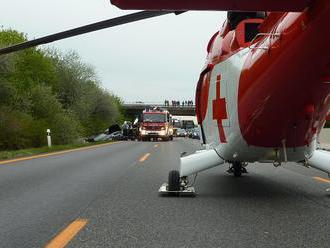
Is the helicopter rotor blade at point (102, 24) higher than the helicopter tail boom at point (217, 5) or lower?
higher

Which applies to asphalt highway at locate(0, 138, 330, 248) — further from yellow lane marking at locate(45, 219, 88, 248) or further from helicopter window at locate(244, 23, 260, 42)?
helicopter window at locate(244, 23, 260, 42)

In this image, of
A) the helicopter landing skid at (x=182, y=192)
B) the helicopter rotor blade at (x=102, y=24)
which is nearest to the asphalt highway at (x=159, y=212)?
the helicopter landing skid at (x=182, y=192)

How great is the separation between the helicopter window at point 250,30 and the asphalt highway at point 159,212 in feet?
7.68

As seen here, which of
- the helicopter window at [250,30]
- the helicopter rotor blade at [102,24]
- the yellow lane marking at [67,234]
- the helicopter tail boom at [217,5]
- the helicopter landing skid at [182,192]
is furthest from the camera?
the helicopter landing skid at [182,192]

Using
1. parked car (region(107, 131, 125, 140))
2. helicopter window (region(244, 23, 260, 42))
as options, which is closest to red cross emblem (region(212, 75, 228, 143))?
helicopter window (region(244, 23, 260, 42))

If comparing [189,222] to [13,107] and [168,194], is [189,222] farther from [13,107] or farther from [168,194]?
[13,107]

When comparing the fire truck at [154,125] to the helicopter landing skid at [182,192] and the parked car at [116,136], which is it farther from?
the helicopter landing skid at [182,192]

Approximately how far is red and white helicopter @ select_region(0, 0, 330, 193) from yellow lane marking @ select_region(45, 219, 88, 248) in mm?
2230

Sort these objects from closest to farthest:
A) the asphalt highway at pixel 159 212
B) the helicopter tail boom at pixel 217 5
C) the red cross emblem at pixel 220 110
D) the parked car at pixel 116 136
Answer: the helicopter tail boom at pixel 217 5, the asphalt highway at pixel 159 212, the red cross emblem at pixel 220 110, the parked car at pixel 116 136

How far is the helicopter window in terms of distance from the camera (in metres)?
7.62

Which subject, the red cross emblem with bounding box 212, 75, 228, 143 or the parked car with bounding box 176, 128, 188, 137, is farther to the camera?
the parked car with bounding box 176, 128, 188, 137

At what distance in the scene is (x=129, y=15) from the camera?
19.4ft

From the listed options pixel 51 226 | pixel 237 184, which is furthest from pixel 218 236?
pixel 237 184

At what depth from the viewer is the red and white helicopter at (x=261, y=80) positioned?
5316mm
